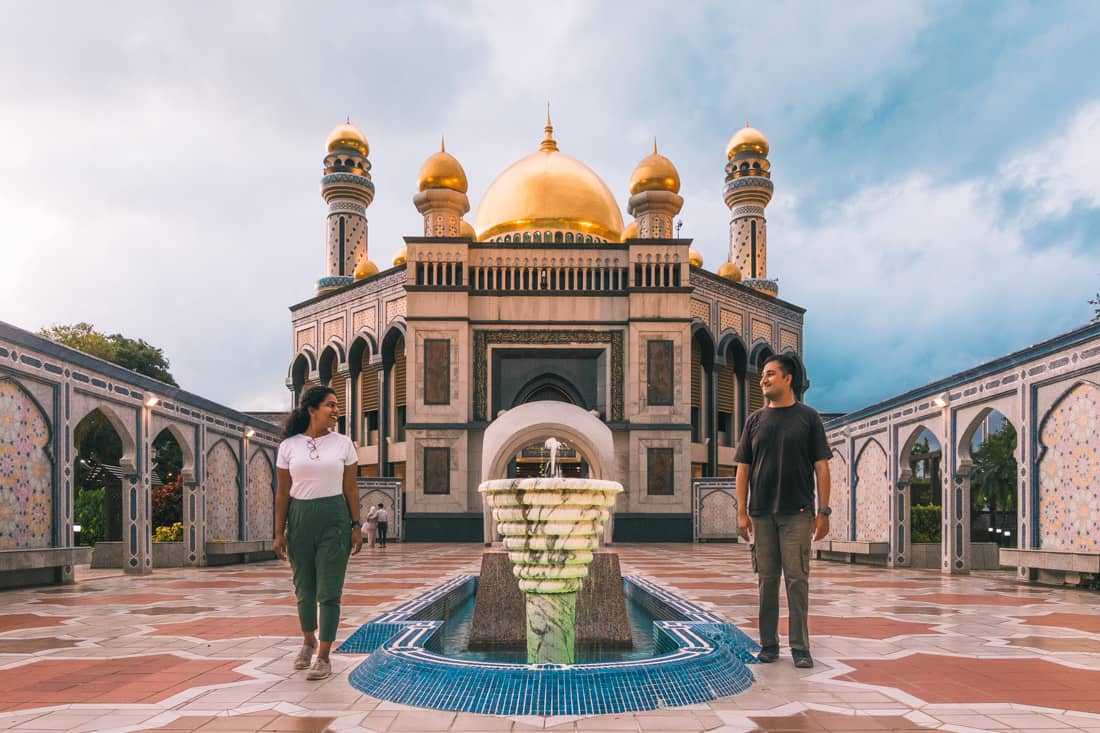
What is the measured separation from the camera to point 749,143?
109 feet

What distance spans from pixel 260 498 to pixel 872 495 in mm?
11336

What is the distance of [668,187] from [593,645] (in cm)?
2137

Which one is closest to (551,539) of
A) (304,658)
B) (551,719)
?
(551,719)

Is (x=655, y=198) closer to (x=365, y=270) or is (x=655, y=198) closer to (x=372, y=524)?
(x=365, y=270)

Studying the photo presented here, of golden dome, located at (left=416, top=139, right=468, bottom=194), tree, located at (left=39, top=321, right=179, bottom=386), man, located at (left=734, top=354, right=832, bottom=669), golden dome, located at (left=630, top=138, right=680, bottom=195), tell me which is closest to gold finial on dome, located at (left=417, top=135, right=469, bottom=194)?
golden dome, located at (left=416, top=139, right=468, bottom=194)

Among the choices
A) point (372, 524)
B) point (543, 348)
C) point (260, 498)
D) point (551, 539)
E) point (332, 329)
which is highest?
point (332, 329)

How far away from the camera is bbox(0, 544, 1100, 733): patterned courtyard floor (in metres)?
3.34

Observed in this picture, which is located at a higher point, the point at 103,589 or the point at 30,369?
the point at 30,369

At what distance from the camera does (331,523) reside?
4145 millimetres

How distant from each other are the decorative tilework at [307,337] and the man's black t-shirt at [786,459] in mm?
28229

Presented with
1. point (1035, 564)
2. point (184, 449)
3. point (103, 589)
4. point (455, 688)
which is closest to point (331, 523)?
point (455, 688)

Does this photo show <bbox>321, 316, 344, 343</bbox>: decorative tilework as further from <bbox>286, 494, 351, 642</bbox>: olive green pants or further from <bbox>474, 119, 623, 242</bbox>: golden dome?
<bbox>286, 494, 351, 642</bbox>: olive green pants

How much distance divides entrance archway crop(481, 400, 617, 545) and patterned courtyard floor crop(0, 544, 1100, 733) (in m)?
10.4

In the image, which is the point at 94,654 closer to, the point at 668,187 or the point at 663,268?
the point at 663,268
